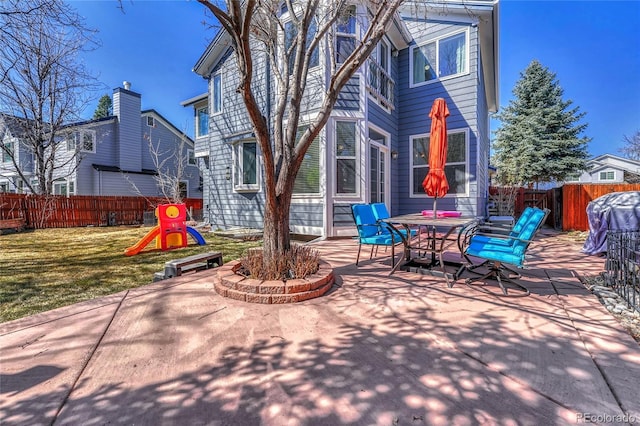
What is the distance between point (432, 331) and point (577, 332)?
1.20 metres

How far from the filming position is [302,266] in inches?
139

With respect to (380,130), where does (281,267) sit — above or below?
below

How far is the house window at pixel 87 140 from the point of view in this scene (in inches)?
611

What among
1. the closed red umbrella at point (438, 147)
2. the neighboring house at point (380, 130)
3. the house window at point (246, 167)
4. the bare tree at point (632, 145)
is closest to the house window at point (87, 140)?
the neighboring house at point (380, 130)

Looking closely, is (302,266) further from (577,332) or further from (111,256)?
(111,256)

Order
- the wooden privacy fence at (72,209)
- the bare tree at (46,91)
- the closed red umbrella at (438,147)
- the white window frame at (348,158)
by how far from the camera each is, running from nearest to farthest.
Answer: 1. the closed red umbrella at (438,147)
2. the white window frame at (348,158)
3. the bare tree at (46,91)
4. the wooden privacy fence at (72,209)

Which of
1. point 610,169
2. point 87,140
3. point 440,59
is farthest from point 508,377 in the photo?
point 610,169

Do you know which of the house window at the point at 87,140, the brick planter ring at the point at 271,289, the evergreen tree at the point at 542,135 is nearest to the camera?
the brick planter ring at the point at 271,289

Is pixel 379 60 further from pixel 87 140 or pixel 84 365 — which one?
pixel 87 140

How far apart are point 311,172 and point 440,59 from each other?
543 cm

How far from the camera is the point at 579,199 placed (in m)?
9.71

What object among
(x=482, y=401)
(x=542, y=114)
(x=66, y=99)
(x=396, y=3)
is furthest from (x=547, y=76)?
(x=66, y=99)

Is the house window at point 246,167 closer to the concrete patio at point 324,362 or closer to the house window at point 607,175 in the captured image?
the concrete patio at point 324,362

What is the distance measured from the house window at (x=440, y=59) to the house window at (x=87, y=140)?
1634cm
